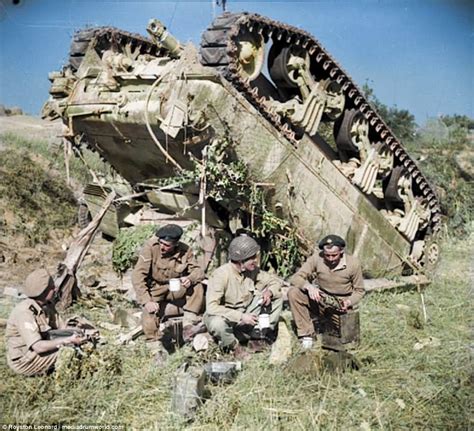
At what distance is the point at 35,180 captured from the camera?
13.9 metres

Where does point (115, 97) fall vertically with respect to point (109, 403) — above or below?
above

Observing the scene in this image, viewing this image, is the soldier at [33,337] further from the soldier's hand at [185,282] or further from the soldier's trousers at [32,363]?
the soldier's hand at [185,282]

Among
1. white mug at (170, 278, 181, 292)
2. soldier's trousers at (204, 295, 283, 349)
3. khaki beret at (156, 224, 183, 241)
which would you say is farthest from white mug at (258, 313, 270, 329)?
khaki beret at (156, 224, 183, 241)

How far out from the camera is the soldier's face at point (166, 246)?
6777mm

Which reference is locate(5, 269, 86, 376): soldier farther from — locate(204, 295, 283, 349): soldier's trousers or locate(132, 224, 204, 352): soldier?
locate(132, 224, 204, 352): soldier

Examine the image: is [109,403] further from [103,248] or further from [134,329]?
[103,248]

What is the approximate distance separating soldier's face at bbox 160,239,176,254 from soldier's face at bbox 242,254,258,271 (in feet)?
2.89

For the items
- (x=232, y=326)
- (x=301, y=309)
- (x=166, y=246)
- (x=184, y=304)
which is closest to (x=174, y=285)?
(x=166, y=246)

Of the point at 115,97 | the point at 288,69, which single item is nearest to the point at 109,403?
the point at 115,97

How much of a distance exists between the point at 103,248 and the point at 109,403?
6.80 metres

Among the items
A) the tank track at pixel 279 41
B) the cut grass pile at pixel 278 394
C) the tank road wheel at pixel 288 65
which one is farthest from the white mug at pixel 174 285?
the tank road wheel at pixel 288 65

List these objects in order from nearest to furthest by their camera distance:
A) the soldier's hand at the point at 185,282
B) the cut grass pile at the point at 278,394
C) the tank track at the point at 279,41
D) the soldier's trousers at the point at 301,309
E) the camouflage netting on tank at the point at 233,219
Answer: the cut grass pile at the point at 278,394, the soldier's trousers at the point at 301,309, the soldier's hand at the point at 185,282, the tank track at the point at 279,41, the camouflage netting on tank at the point at 233,219

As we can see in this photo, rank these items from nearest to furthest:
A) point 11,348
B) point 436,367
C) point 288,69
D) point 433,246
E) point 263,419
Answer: point 263,419, point 11,348, point 436,367, point 288,69, point 433,246

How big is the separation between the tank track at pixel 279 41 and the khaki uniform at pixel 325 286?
184cm
